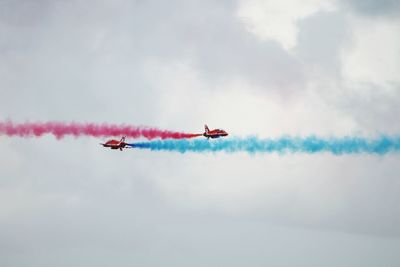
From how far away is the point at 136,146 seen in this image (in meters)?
112

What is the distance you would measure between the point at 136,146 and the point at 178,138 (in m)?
9.17

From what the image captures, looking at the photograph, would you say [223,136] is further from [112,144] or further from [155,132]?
[112,144]

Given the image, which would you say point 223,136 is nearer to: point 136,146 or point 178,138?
point 178,138

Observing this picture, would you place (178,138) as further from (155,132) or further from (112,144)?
(112,144)

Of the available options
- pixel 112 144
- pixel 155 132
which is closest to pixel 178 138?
pixel 155 132

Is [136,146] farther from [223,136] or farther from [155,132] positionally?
[223,136]

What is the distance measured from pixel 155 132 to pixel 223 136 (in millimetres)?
13854

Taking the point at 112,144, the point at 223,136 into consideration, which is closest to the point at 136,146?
the point at 112,144

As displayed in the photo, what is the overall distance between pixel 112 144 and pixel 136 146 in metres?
4.80

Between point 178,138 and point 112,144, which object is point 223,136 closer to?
point 178,138

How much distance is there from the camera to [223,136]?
4476 inches

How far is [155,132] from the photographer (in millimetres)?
109125

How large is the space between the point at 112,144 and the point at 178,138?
13.8 m

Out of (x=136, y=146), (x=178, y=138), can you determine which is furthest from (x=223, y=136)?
(x=136, y=146)
